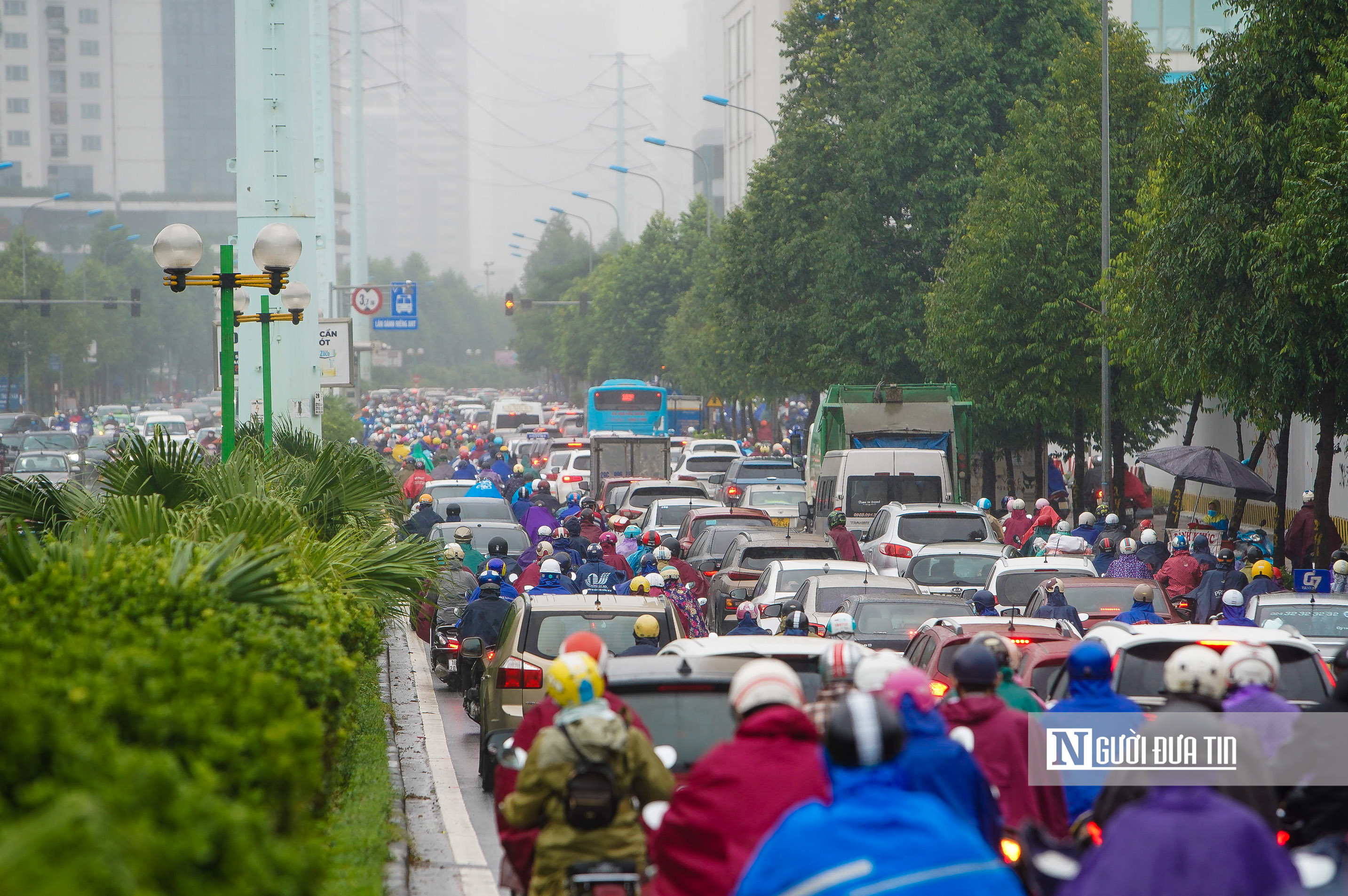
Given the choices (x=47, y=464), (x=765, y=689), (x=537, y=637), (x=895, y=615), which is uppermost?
(x=765, y=689)

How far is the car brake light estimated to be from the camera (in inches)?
450

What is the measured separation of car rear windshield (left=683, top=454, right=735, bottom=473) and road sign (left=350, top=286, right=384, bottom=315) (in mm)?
23628

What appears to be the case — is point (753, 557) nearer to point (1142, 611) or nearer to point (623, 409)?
point (1142, 611)

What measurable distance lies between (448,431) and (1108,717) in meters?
58.0

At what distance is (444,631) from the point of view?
16.8 metres

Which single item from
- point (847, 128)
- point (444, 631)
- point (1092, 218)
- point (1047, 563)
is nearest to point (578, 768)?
A: point (444, 631)

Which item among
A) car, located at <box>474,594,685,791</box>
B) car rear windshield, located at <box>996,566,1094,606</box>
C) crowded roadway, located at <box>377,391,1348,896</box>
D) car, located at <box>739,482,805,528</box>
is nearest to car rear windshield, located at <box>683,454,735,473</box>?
car, located at <box>739,482,805,528</box>

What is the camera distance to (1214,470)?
85.0 feet

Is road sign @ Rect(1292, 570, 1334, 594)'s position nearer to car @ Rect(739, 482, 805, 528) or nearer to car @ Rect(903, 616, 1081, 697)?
car @ Rect(903, 616, 1081, 697)

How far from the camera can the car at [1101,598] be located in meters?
15.4

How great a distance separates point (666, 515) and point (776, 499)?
3.56 meters

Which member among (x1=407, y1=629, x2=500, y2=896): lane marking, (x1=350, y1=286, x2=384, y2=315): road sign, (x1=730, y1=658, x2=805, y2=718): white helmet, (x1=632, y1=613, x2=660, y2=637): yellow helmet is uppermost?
(x1=350, y1=286, x2=384, y2=315): road sign

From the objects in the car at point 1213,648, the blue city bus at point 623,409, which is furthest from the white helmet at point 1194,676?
the blue city bus at point 623,409

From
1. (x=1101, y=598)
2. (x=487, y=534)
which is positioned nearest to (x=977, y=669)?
(x=1101, y=598)
